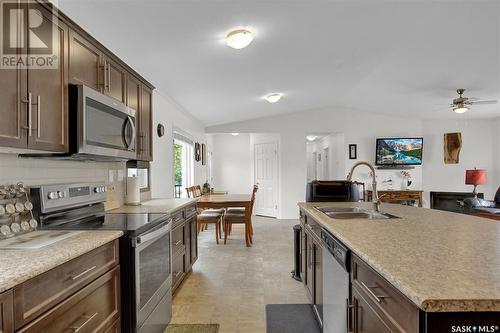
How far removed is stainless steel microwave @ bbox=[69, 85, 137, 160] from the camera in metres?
1.68

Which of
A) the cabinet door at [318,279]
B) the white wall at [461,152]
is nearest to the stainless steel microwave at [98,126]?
the cabinet door at [318,279]

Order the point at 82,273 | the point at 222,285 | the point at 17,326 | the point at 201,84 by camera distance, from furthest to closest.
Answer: the point at 201,84
the point at 222,285
the point at 82,273
the point at 17,326

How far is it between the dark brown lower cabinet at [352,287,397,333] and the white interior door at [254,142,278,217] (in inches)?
236

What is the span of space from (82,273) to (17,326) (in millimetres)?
368

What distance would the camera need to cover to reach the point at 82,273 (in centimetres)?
130

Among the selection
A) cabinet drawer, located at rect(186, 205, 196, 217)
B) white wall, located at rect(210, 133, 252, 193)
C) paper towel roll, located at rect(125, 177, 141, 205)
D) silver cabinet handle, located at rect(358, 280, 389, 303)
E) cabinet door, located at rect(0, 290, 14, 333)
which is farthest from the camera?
white wall, located at rect(210, 133, 252, 193)

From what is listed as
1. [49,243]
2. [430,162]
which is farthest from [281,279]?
[430,162]

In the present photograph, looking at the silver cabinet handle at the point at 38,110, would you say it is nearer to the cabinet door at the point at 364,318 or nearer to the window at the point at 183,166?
the cabinet door at the point at 364,318

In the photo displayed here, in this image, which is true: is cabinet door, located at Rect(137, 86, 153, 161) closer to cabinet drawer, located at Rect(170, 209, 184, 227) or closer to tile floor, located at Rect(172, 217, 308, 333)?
cabinet drawer, located at Rect(170, 209, 184, 227)

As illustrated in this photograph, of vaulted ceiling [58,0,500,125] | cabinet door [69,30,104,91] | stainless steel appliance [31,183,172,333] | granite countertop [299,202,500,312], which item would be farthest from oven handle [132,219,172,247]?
vaulted ceiling [58,0,500,125]

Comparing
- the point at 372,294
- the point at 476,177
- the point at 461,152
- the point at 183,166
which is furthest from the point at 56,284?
the point at 461,152

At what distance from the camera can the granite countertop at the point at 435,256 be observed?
760 mm

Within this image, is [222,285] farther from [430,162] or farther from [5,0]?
[430,162]

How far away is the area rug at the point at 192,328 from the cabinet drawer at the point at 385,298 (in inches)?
54.8
